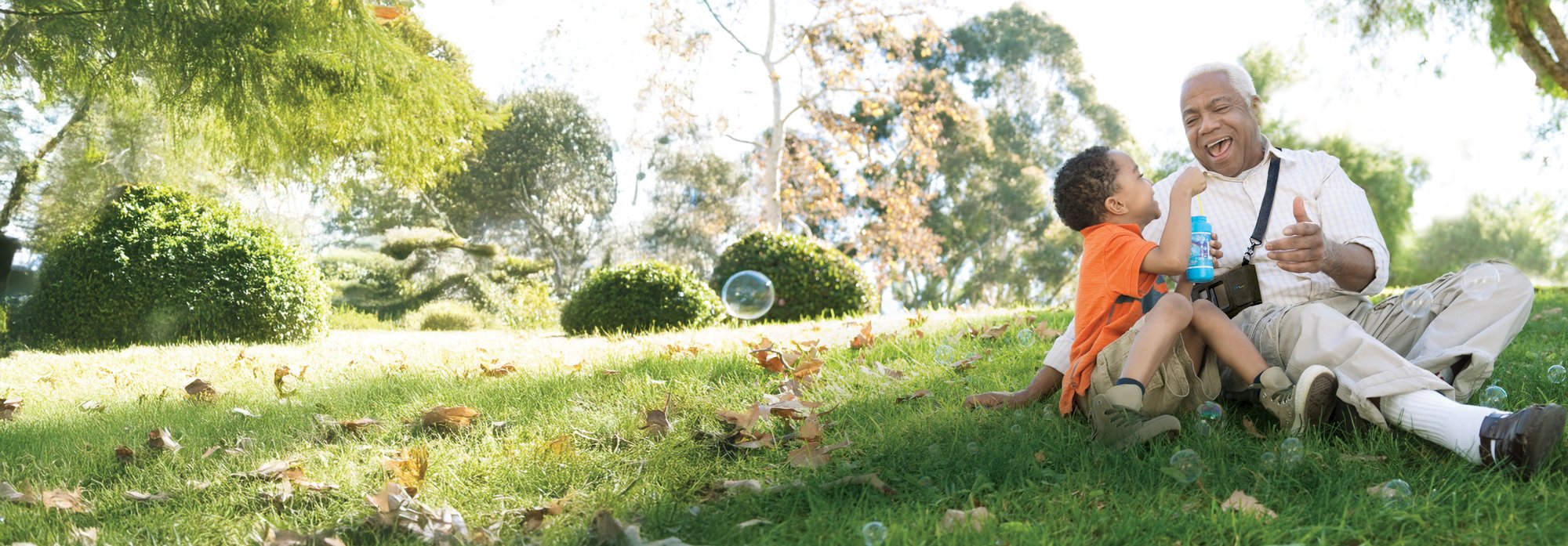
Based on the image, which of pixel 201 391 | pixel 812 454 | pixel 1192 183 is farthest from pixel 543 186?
pixel 1192 183

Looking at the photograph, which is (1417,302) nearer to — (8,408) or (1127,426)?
(1127,426)

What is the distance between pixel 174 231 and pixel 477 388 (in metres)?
7.81

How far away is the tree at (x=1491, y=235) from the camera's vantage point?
27984mm

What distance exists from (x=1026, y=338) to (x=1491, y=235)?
3051 centimetres

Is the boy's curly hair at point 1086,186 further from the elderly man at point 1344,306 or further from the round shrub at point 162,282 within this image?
the round shrub at point 162,282

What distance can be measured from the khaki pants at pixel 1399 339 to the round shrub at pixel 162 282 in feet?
32.7

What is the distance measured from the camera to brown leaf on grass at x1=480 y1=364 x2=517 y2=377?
4.98 metres

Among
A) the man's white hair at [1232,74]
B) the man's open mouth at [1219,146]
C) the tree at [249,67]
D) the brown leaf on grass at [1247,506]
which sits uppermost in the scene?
the tree at [249,67]

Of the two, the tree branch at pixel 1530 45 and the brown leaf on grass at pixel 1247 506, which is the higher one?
the tree branch at pixel 1530 45

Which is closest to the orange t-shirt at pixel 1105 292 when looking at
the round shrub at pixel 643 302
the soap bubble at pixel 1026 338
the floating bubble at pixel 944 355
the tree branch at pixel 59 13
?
the floating bubble at pixel 944 355

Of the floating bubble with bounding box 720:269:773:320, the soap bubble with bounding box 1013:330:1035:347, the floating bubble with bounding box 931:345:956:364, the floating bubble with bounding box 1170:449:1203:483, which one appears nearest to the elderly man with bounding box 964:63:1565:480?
the floating bubble with bounding box 1170:449:1203:483

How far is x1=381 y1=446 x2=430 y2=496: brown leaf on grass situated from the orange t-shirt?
75.7 inches

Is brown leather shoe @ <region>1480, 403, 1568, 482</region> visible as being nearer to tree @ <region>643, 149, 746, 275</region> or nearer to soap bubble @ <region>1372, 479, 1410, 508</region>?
soap bubble @ <region>1372, 479, 1410, 508</region>

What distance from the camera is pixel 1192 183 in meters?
2.98
